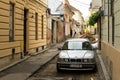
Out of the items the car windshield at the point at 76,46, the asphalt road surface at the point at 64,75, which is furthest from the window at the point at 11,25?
the car windshield at the point at 76,46

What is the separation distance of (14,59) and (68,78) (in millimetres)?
5010

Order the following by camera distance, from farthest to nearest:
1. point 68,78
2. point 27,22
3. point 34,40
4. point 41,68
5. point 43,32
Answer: point 43,32
point 34,40
point 27,22
point 41,68
point 68,78

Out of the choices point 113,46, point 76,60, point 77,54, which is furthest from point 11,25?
point 113,46

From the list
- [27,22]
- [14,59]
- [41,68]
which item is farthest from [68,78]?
[27,22]

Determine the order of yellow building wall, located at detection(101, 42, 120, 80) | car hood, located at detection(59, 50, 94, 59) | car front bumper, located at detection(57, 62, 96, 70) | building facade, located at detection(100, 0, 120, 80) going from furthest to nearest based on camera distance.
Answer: car hood, located at detection(59, 50, 94, 59)
car front bumper, located at detection(57, 62, 96, 70)
building facade, located at detection(100, 0, 120, 80)
yellow building wall, located at detection(101, 42, 120, 80)

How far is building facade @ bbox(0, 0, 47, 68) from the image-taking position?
15772 millimetres

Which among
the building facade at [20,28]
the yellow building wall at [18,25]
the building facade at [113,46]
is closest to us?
the building facade at [113,46]

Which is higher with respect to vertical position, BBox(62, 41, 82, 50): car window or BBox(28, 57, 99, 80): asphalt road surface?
BBox(62, 41, 82, 50): car window

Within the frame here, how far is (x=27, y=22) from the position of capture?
877 inches

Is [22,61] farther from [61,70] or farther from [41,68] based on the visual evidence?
[61,70]

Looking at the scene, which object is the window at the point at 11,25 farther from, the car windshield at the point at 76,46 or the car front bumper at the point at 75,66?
the car front bumper at the point at 75,66

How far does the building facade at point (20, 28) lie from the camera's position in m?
15.8

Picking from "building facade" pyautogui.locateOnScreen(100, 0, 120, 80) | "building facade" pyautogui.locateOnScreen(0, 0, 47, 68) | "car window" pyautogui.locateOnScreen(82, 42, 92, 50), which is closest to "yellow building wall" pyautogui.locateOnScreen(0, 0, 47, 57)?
"building facade" pyautogui.locateOnScreen(0, 0, 47, 68)

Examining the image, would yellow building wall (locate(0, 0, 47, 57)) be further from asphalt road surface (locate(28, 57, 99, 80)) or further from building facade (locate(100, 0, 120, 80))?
building facade (locate(100, 0, 120, 80))
